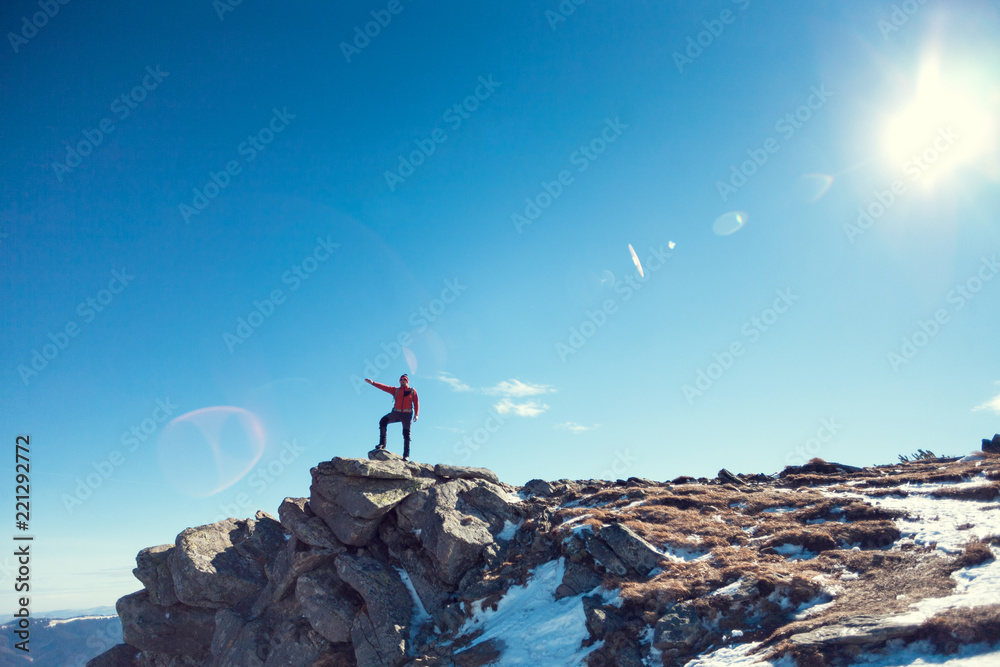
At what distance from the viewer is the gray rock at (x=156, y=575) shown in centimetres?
2839

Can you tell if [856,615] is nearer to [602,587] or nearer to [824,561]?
[824,561]

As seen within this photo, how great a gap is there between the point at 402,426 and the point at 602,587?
1529cm


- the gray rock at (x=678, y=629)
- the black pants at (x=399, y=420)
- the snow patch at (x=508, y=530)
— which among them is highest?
the black pants at (x=399, y=420)

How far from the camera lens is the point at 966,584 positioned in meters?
12.3

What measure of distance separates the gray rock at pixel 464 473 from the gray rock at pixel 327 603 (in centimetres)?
771

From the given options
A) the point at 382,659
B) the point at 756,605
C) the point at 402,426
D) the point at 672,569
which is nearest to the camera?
the point at 756,605

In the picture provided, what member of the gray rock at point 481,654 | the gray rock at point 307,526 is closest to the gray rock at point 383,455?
the gray rock at point 307,526

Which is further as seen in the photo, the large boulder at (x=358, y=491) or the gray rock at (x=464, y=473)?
the gray rock at (x=464, y=473)

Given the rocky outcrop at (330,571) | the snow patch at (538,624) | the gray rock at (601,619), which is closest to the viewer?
the gray rock at (601,619)

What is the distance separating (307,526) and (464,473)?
30.1 ft

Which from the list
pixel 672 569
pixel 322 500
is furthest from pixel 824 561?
pixel 322 500

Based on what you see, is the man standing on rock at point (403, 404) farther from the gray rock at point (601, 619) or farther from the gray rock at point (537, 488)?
the gray rock at point (601, 619)

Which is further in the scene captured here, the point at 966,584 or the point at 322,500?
the point at 322,500

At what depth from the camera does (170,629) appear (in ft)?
92.3
